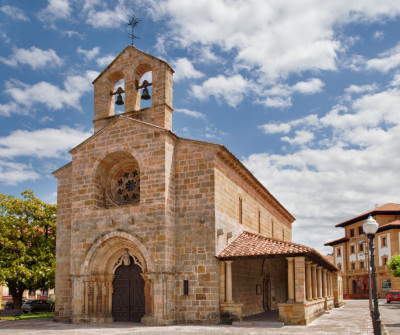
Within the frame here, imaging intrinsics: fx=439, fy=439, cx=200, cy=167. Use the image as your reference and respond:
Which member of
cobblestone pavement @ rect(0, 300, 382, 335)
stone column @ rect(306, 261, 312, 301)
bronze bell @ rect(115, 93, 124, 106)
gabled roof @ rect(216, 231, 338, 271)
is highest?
bronze bell @ rect(115, 93, 124, 106)

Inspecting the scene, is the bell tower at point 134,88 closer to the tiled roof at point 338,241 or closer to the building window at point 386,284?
the building window at point 386,284

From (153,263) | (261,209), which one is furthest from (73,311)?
(261,209)

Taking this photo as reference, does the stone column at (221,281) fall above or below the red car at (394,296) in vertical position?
above

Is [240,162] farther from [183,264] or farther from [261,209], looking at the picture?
[261,209]

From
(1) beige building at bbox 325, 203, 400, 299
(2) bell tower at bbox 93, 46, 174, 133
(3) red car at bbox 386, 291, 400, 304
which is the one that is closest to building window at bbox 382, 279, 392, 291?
(1) beige building at bbox 325, 203, 400, 299

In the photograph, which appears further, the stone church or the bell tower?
the bell tower

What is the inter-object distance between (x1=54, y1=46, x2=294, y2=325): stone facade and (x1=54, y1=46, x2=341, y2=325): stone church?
0.14ft

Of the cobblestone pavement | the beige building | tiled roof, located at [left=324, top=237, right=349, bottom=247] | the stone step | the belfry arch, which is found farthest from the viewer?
tiled roof, located at [left=324, top=237, right=349, bottom=247]

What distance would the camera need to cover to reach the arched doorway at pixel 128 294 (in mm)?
18328

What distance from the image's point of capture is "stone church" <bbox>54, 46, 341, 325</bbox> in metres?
17.1

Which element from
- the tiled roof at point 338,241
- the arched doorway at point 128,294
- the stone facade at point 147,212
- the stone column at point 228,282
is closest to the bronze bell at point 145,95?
the stone facade at point 147,212

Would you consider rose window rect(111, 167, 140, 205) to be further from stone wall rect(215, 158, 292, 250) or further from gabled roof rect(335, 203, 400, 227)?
gabled roof rect(335, 203, 400, 227)

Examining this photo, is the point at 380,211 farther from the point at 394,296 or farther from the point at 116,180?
the point at 116,180

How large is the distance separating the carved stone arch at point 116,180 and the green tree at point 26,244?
943 centimetres
